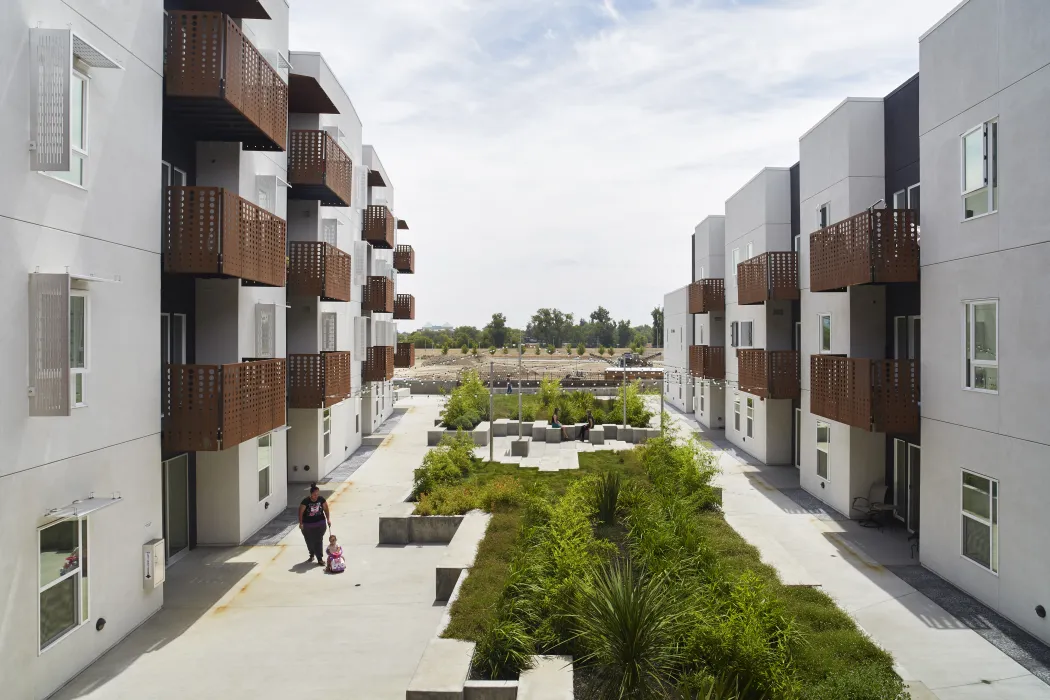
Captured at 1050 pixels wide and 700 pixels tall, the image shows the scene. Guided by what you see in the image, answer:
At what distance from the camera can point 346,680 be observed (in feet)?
28.9

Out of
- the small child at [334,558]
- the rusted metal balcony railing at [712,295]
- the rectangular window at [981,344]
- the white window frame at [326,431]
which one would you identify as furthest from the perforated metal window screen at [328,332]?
the rusted metal balcony railing at [712,295]

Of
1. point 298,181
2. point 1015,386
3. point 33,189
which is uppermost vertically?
point 298,181

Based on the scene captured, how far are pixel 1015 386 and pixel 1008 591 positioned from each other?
327cm

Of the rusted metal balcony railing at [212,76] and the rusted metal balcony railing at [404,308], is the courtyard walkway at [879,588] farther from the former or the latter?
the rusted metal balcony railing at [404,308]

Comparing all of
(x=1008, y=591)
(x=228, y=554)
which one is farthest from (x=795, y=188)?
(x=228, y=554)

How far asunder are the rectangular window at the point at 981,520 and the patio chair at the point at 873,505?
3921 millimetres

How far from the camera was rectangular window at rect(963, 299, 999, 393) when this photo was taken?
1130 centimetres

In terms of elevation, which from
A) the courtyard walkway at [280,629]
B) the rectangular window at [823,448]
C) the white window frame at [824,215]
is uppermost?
the white window frame at [824,215]

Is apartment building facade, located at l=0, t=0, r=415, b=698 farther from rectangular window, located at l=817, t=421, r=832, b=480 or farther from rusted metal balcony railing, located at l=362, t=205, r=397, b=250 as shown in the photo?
rectangular window, located at l=817, t=421, r=832, b=480

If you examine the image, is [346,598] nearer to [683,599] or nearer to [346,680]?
[346,680]

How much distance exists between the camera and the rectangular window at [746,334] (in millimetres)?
25972

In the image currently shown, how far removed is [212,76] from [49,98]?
364 cm

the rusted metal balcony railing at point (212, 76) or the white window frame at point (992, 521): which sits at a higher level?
the rusted metal balcony railing at point (212, 76)

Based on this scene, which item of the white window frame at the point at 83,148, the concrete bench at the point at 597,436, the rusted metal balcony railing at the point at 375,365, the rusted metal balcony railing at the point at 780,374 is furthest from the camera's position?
the rusted metal balcony railing at the point at 375,365
